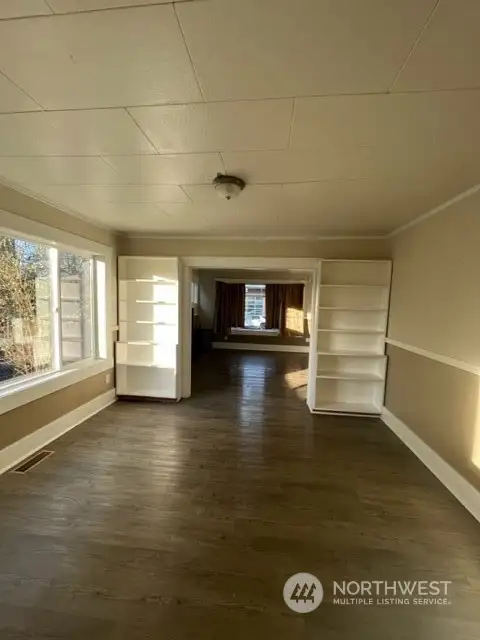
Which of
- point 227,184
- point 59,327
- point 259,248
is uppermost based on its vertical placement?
point 227,184

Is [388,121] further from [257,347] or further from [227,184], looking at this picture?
[257,347]

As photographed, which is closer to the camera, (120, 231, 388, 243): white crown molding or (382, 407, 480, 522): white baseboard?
(382, 407, 480, 522): white baseboard

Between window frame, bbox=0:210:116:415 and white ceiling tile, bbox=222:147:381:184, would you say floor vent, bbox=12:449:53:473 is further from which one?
white ceiling tile, bbox=222:147:381:184

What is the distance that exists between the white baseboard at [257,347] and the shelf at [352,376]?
194 inches

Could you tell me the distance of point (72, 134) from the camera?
1.83m

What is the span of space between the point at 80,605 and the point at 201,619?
59 centimetres

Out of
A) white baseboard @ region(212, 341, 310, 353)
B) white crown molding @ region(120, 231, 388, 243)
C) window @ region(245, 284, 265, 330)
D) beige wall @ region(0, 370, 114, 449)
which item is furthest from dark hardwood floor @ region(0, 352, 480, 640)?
window @ region(245, 284, 265, 330)

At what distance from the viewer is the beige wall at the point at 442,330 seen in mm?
2484

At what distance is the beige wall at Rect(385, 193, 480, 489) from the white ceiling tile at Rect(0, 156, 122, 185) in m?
2.75

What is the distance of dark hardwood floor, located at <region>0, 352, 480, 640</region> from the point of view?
1568mm

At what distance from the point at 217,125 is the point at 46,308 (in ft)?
9.11

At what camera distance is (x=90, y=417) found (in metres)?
4.02

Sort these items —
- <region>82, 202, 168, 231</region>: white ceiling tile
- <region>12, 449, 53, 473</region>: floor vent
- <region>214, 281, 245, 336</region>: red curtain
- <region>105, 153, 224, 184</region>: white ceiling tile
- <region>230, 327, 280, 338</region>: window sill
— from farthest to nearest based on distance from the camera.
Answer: <region>214, 281, 245, 336</region>: red curtain, <region>230, 327, 280, 338</region>: window sill, <region>82, 202, 168, 231</region>: white ceiling tile, <region>12, 449, 53, 473</region>: floor vent, <region>105, 153, 224, 184</region>: white ceiling tile

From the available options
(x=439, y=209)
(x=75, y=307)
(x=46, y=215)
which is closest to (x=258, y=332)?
(x=75, y=307)
